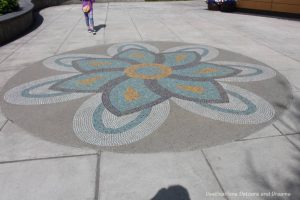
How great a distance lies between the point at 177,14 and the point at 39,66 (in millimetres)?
10516

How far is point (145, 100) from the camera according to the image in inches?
213

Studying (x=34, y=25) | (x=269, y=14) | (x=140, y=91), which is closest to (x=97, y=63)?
(x=140, y=91)

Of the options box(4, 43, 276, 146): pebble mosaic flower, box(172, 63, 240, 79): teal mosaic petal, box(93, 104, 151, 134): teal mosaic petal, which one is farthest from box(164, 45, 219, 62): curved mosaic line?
box(93, 104, 151, 134): teal mosaic petal

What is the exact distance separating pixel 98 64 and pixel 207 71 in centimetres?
306

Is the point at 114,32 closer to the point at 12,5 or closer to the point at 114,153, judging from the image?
the point at 12,5

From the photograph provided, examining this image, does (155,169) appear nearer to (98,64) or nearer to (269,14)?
(98,64)

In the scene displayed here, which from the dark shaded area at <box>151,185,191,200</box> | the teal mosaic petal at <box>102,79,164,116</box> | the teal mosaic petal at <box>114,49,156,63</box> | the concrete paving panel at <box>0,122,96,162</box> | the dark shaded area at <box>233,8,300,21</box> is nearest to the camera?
the dark shaded area at <box>151,185,191,200</box>

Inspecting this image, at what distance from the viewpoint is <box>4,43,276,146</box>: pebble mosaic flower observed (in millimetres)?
4699

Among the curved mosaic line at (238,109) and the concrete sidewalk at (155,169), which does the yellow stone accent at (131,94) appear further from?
the concrete sidewalk at (155,169)

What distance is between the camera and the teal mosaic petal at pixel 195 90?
5.48 meters

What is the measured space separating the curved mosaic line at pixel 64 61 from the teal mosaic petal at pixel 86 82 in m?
0.73

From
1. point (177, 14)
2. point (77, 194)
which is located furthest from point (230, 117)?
point (177, 14)

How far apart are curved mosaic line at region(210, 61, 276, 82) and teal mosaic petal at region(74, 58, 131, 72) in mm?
2722

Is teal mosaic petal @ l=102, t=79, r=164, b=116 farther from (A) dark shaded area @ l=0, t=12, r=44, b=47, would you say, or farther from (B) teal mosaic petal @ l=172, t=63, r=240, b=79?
(A) dark shaded area @ l=0, t=12, r=44, b=47
